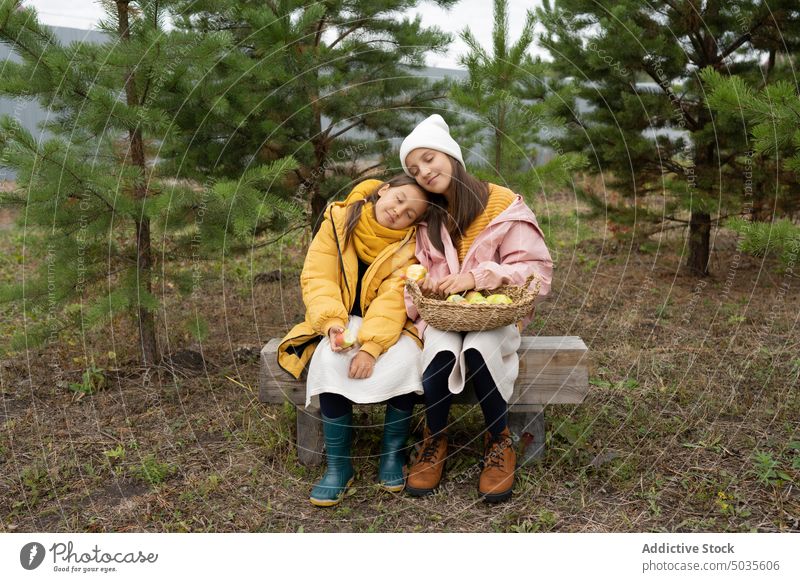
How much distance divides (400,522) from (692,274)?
14.3ft

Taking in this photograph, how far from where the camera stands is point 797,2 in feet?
17.6

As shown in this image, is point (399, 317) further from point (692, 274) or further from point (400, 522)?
point (692, 274)

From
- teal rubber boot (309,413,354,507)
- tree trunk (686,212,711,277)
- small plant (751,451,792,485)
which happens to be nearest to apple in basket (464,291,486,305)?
teal rubber boot (309,413,354,507)

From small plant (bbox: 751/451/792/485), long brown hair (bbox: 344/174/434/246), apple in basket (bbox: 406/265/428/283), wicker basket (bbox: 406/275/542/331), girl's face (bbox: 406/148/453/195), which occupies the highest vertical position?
girl's face (bbox: 406/148/453/195)

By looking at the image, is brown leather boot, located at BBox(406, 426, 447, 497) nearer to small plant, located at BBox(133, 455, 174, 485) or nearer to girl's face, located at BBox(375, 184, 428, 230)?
girl's face, located at BBox(375, 184, 428, 230)

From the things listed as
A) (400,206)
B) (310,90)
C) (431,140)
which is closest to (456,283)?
(400,206)

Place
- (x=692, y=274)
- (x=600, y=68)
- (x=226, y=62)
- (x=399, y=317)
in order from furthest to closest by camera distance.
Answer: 1. (x=692, y=274)
2. (x=600, y=68)
3. (x=226, y=62)
4. (x=399, y=317)

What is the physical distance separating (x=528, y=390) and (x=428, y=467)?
1.71 feet

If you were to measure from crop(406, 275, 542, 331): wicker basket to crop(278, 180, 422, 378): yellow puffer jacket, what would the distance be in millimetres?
205

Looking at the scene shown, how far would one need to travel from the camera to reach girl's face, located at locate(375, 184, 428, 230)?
9.95 feet

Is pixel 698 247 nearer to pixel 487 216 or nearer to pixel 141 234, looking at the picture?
pixel 487 216

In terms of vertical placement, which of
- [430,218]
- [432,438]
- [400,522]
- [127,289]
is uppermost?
[430,218]

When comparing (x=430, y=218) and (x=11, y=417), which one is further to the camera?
(x=11, y=417)
